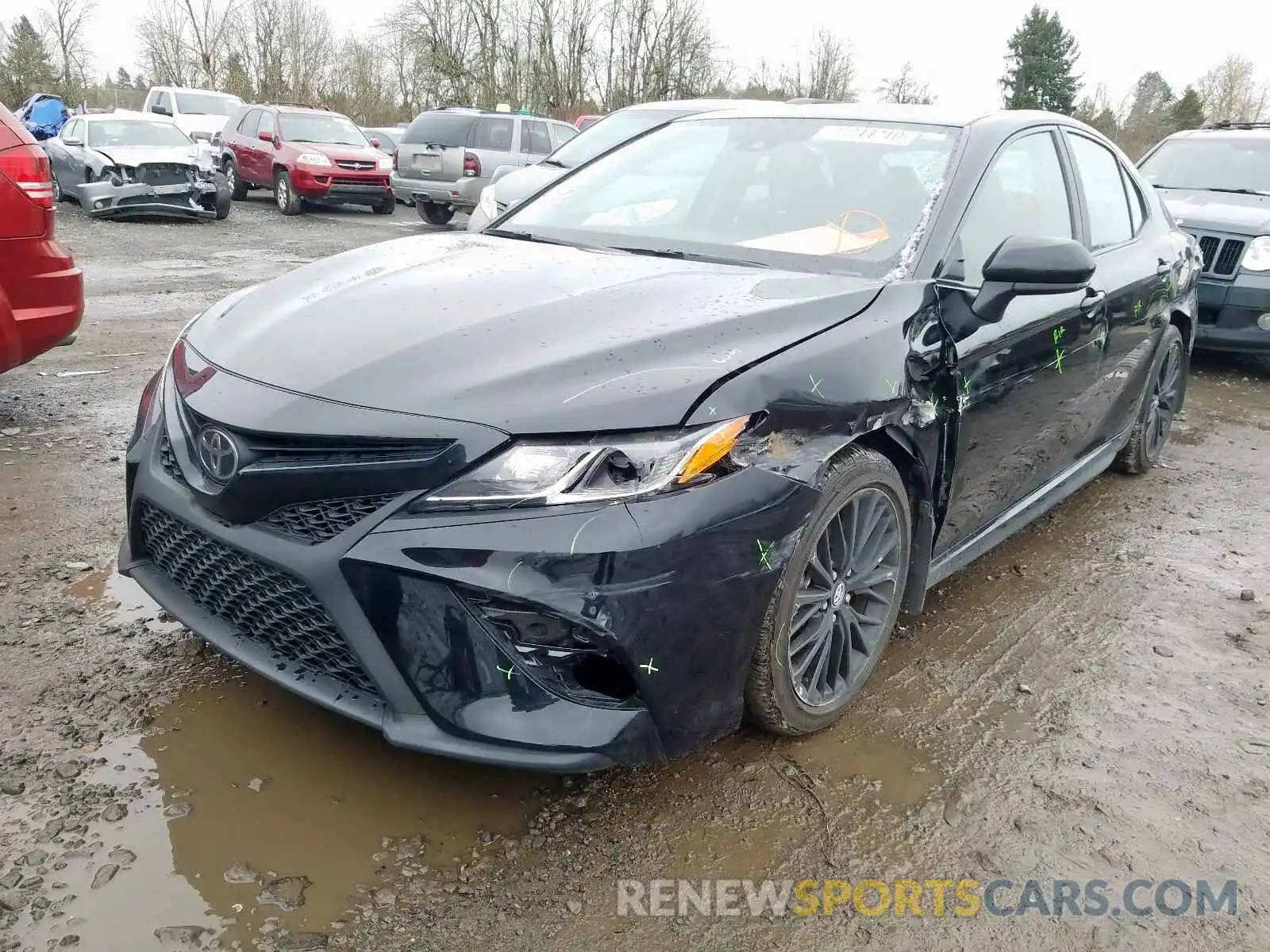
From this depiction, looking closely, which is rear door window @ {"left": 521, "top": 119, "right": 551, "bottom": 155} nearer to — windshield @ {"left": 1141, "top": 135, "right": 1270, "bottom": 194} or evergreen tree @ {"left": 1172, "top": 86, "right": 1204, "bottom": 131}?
windshield @ {"left": 1141, "top": 135, "right": 1270, "bottom": 194}

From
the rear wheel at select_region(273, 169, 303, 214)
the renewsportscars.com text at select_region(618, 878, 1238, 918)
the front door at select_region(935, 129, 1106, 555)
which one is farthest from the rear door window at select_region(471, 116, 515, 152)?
the renewsportscars.com text at select_region(618, 878, 1238, 918)

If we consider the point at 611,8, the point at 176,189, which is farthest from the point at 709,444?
the point at 611,8

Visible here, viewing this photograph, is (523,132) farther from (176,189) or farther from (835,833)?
(835,833)

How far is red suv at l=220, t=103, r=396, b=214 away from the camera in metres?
15.2

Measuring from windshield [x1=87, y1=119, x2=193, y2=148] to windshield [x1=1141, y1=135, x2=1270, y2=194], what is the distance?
470 inches

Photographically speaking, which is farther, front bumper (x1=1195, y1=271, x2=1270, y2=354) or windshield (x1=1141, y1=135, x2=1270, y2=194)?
windshield (x1=1141, y1=135, x2=1270, y2=194)

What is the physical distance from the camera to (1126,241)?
153 inches

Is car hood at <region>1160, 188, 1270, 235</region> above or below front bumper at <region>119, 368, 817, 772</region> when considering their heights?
above

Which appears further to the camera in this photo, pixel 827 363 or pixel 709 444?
pixel 827 363

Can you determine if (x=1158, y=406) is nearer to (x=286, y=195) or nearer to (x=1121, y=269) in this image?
(x=1121, y=269)

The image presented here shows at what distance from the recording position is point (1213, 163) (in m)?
7.99

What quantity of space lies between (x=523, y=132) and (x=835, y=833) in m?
14.2

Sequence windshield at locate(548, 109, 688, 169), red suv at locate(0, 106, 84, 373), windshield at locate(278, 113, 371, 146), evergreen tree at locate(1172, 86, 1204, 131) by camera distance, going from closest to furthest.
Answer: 1. red suv at locate(0, 106, 84, 373)
2. windshield at locate(548, 109, 688, 169)
3. windshield at locate(278, 113, 371, 146)
4. evergreen tree at locate(1172, 86, 1204, 131)

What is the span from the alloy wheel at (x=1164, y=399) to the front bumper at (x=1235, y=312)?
7.68 ft
